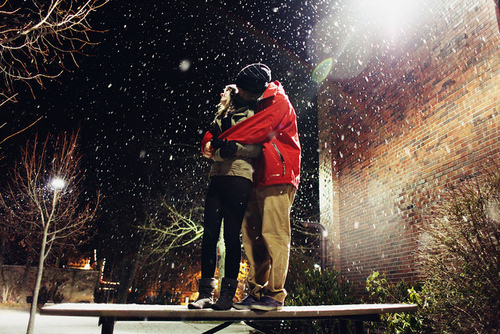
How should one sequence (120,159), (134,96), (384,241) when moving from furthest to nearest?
(120,159) → (134,96) → (384,241)

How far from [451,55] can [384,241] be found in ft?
10.9

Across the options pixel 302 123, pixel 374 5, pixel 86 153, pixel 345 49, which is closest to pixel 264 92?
pixel 374 5

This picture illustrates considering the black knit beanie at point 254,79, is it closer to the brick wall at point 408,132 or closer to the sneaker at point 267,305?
the sneaker at point 267,305

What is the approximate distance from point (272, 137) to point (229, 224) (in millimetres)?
646

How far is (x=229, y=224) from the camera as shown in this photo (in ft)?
7.46

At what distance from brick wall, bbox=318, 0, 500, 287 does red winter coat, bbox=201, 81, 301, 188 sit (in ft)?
11.1

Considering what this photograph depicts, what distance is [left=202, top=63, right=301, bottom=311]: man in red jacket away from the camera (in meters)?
2.25

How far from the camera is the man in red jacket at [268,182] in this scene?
7.38 feet

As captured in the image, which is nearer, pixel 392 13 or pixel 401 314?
pixel 401 314

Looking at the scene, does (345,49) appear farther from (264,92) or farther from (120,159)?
(120,159)

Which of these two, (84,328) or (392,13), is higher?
(392,13)

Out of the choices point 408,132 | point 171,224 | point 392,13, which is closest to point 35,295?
point 171,224

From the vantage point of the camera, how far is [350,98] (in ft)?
28.3

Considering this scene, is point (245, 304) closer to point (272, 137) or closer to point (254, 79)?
point (272, 137)
